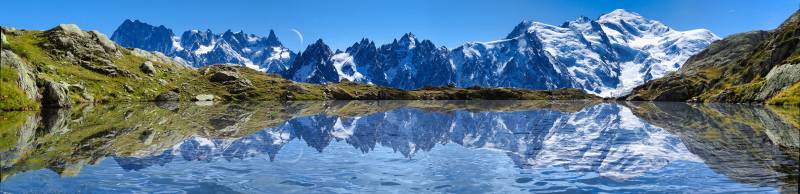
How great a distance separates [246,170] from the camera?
2859 centimetres

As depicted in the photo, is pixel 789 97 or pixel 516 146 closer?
pixel 516 146

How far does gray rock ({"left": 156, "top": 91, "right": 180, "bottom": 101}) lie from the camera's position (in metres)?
170

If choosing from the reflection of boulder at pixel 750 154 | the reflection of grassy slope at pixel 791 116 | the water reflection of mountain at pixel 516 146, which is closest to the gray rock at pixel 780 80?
the reflection of grassy slope at pixel 791 116

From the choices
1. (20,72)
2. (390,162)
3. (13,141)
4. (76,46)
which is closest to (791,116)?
(390,162)

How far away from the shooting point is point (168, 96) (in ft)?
565

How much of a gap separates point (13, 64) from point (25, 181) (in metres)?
80.6

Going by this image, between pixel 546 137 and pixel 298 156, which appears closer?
pixel 298 156

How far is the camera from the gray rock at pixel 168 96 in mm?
170400

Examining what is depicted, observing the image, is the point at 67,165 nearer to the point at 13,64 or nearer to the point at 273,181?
the point at 273,181

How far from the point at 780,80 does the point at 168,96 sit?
170 m

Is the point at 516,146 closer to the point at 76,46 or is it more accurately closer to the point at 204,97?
the point at 204,97

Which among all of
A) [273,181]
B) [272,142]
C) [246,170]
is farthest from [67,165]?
[272,142]

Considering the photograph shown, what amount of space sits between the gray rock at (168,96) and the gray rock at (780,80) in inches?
6588

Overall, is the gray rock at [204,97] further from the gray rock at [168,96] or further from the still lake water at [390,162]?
the still lake water at [390,162]
